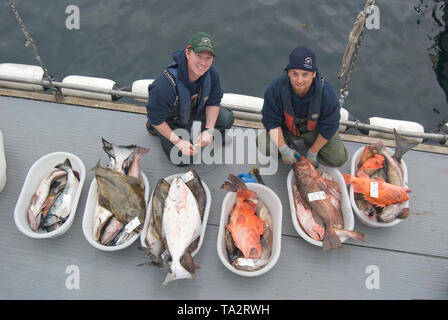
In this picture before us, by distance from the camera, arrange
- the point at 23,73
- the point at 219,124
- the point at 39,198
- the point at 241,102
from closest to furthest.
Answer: the point at 39,198, the point at 219,124, the point at 241,102, the point at 23,73

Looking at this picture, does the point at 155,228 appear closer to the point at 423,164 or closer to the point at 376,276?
the point at 376,276

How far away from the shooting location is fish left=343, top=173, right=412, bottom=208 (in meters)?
2.73

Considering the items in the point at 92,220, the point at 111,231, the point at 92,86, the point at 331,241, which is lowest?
the point at 331,241

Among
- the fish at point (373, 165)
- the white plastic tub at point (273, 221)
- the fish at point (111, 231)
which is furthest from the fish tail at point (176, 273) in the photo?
the fish at point (373, 165)

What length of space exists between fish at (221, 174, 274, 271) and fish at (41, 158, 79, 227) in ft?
4.75

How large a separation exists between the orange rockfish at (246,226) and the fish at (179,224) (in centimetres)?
32

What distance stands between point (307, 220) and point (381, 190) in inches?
28.3

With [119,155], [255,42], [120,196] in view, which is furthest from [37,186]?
[255,42]

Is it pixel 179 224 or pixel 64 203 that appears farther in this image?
pixel 64 203

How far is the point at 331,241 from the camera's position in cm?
259

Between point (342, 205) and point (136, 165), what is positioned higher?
point (136, 165)

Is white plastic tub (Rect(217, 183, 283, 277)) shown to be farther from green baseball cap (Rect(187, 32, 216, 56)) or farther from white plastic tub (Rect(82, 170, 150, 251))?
green baseball cap (Rect(187, 32, 216, 56))

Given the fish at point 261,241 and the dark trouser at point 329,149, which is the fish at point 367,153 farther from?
the fish at point 261,241

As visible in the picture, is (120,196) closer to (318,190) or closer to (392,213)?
(318,190)
